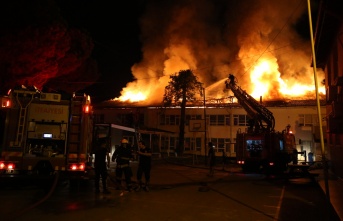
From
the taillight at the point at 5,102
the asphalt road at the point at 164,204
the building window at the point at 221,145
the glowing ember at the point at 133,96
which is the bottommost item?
the asphalt road at the point at 164,204

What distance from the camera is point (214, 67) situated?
56.9 meters

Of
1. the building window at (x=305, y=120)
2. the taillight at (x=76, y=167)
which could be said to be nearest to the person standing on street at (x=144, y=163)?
the taillight at (x=76, y=167)

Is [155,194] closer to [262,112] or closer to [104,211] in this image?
[104,211]

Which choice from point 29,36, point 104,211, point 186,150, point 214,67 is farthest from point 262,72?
point 104,211

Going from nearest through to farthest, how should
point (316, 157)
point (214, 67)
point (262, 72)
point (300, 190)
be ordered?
point (300, 190)
point (316, 157)
point (262, 72)
point (214, 67)

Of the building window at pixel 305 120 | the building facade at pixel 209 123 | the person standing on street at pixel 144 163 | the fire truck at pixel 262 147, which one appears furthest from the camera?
the building window at pixel 305 120

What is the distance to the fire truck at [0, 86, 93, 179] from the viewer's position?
9.82 metres

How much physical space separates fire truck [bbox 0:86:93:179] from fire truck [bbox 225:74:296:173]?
11404 mm

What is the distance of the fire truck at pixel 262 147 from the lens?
18595mm

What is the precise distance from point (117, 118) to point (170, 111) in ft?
23.5

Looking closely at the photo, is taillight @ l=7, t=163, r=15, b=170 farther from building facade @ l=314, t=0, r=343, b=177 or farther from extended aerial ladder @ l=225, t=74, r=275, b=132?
extended aerial ladder @ l=225, t=74, r=275, b=132

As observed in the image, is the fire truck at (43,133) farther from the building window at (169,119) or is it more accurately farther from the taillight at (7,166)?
the building window at (169,119)

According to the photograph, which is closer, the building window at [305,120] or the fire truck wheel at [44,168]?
the fire truck wheel at [44,168]

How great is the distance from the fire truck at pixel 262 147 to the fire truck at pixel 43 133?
37.4ft
